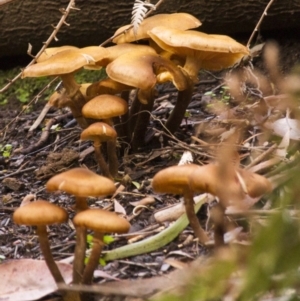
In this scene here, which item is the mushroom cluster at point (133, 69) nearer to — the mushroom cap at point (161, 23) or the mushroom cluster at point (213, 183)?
the mushroom cap at point (161, 23)

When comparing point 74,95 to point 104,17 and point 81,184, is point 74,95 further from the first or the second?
point 104,17

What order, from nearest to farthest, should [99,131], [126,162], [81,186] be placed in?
[81,186] → [99,131] → [126,162]

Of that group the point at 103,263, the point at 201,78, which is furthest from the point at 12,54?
the point at 103,263

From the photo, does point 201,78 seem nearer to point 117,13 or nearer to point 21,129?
point 117,13

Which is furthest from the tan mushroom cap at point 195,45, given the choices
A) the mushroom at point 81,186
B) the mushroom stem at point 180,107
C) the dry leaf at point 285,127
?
the mushroom at point 81,186

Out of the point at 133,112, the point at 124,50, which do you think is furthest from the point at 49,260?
the point at 133,112

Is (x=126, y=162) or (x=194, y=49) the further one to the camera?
(x=126, y=162)
